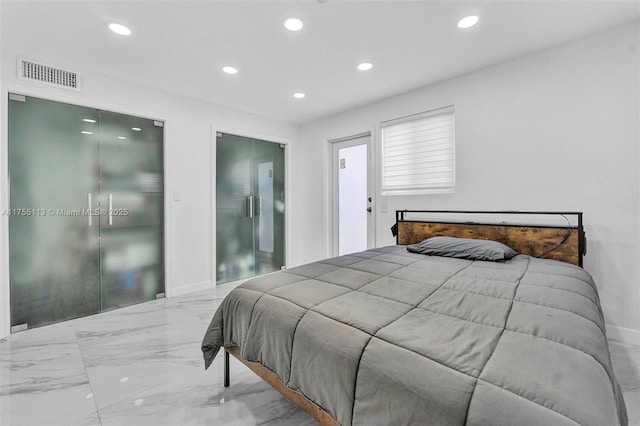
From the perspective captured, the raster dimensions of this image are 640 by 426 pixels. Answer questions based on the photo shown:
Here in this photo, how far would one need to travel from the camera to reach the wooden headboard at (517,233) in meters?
2.30

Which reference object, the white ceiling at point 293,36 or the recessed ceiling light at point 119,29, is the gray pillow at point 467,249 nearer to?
the white ceiling at point 293,36

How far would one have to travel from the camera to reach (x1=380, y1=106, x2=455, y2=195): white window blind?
10.5ft

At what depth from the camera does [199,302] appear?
322cm

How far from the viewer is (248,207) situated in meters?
4.20

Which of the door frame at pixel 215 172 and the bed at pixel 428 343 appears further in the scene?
the door frame at pixel 215 172

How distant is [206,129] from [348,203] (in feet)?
7.16

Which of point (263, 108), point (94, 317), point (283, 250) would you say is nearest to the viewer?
point (94, 317)

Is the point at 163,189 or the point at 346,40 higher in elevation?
the point at 346,40

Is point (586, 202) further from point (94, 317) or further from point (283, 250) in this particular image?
point (94, 317)

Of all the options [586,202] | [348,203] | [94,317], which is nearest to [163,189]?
[94,317]

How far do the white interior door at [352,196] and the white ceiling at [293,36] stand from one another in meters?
1.13

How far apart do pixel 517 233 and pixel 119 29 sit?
368 cm

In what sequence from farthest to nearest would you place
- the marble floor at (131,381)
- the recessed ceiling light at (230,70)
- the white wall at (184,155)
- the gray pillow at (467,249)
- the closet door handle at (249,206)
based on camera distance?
1. the closet door handle at (249,206)
2. the white wall at (184,155)
3. the recessed ceiling light at (230,70)
4. the gray pillow at (467,249)
5. the marble floor at (131,381)

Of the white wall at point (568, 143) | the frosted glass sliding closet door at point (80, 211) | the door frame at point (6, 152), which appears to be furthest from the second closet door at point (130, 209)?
the white wall at point (568, 143)
